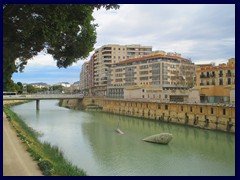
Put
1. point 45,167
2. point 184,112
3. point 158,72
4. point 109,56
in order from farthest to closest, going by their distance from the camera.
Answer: point 109,56, point 158,72, point 184,112, point 45,167

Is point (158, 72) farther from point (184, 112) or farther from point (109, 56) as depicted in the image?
point (184, 112)

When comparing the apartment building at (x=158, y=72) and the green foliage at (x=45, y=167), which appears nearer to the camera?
the green foliage at (x=45, y=167)

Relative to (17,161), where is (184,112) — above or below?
above

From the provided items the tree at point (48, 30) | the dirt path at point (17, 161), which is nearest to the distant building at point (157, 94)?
the dirt path at point (17, 161)

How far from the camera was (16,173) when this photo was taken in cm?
1391

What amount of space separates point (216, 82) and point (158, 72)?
75.4ft

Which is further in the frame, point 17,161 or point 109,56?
point 109,56

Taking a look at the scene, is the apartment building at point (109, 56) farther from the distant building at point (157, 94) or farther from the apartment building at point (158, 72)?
the distant building at point (157, 94)

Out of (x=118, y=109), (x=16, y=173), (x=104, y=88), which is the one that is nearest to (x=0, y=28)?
(x=16, y=173)

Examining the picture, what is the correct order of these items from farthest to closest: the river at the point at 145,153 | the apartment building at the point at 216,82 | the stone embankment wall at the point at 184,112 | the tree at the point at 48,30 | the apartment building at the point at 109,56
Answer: the apartment building at the point at 109,56 < the apartment building at the point at 216,82 < the stone embankment wall at the point at 184,112 < the river at the point at 145,153 < the tree at the point at 48,30

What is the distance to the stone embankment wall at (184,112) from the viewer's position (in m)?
35.5

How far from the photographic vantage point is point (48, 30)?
13906 mm

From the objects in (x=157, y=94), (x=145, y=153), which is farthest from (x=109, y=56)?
(x=145, y=153)

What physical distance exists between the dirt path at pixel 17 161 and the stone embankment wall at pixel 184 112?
23.7 m
